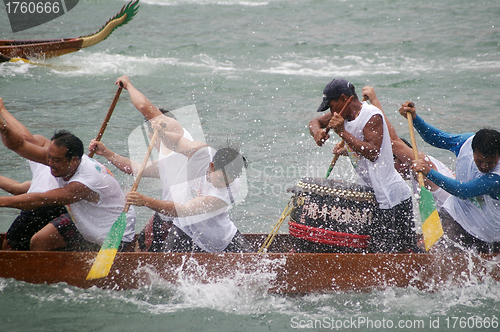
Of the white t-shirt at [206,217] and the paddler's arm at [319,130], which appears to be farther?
the paddler's arm at [319,130]

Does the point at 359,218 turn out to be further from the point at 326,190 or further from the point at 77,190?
the point at 77,190

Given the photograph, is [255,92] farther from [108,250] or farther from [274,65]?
[108,250]

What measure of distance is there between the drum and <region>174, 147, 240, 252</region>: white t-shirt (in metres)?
0.66

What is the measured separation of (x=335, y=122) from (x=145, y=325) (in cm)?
250

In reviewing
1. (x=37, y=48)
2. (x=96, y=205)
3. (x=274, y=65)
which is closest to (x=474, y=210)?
(x=96, y=205)

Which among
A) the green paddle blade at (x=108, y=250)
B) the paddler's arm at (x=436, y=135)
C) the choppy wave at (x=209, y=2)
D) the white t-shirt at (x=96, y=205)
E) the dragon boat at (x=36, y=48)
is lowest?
the green paddle blade at (x=108, y=250)

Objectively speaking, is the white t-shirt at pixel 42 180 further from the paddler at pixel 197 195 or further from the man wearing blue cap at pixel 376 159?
the man wearing blue cap at pixel 376 159

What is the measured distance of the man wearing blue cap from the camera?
4.18m

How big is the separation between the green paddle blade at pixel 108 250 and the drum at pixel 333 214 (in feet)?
5.42

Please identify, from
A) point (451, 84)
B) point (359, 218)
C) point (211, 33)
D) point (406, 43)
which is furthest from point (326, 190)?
point (211, 33)

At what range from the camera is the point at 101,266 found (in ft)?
13.6

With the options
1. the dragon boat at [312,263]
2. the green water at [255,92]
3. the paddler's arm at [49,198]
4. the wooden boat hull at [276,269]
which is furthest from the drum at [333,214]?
the paddler's arm at [49,198]

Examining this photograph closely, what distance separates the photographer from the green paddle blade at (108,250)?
414cm

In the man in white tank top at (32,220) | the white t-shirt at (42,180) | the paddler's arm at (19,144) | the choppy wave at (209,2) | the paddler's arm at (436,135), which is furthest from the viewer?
the choppy wave at (209,2)
